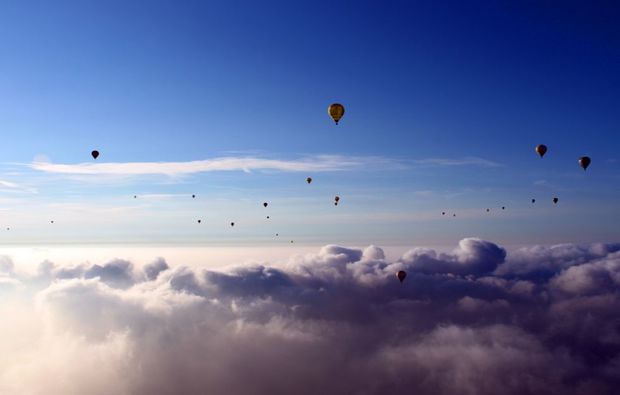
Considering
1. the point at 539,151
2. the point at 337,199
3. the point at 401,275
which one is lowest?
the point at 401,275

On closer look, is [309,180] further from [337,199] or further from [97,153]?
[97,153]

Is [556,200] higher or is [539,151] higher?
[539,151]

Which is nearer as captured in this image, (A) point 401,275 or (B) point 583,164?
(B) point 583,164

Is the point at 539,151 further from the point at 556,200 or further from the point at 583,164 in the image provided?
the point at 556,200

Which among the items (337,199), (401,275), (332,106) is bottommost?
(401,275)

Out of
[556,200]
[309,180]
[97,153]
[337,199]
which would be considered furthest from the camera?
[337,199]

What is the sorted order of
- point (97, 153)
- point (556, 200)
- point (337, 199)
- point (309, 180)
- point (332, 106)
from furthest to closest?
point (337, 199)
point (556, 200)
point (309, 180)
point (97, 153)
point (332, 106)

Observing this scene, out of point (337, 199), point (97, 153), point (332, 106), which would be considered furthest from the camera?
point (337, 199)

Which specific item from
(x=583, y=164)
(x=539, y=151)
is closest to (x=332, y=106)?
(x=539, y=151)

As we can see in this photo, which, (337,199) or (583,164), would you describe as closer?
(583,164)

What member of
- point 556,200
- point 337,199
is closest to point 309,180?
point 337,199
